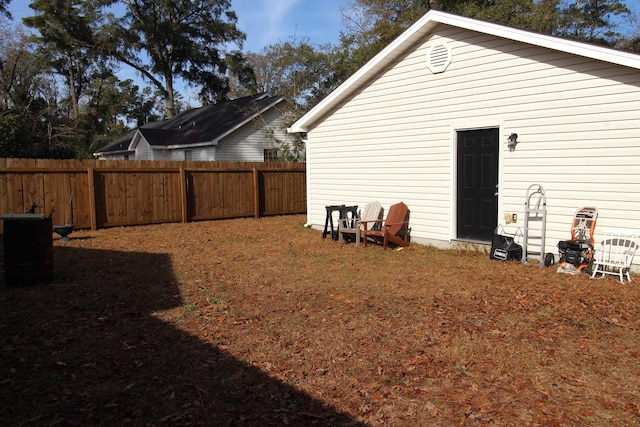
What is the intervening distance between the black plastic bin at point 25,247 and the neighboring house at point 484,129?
6510mm

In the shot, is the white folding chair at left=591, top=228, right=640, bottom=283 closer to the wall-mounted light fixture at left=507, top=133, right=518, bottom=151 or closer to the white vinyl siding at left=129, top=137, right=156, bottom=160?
the wall-mounted light fixture at left=507, top=133, right=518, bottom=151

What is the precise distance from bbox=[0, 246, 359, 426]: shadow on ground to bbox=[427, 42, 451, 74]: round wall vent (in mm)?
6363

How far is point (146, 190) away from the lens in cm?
1267

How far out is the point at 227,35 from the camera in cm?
3344

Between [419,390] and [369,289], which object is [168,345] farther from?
[369,289]

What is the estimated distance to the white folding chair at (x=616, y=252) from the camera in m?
6.34

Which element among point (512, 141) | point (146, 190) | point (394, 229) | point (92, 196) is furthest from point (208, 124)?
point (512, 141)

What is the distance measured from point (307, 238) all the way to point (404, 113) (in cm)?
352

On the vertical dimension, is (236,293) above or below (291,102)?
below

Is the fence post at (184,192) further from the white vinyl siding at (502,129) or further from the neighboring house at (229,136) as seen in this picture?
the neighboring house at (229,136)

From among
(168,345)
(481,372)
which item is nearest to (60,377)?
(168,345)

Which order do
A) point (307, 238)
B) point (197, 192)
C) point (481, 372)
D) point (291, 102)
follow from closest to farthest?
point (481, 372) → point (307, 238) → point (197, 192) → point (291, 102)

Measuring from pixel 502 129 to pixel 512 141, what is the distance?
0.30 m

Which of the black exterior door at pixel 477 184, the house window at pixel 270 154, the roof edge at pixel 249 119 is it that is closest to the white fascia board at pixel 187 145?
the roof edge at pixel 249 119
